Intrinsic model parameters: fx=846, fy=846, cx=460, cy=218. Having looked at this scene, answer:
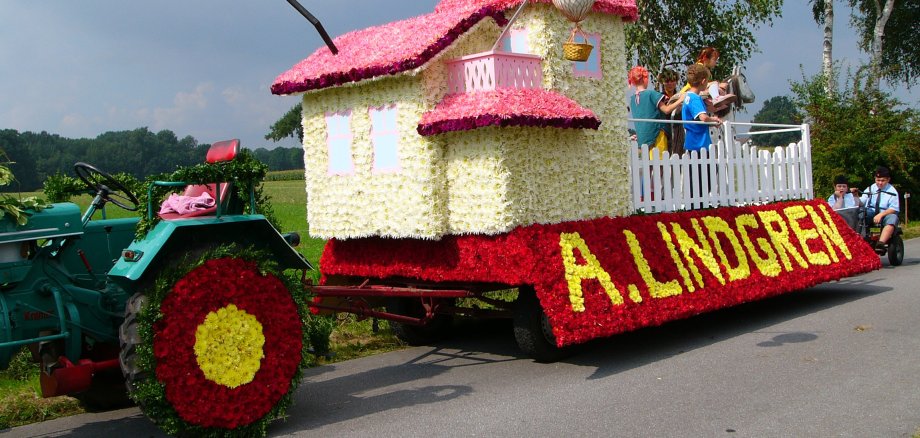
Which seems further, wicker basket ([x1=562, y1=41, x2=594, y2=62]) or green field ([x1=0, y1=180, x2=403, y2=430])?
wicker basket ([x1=562, y1=41, x2=594, y2=62])

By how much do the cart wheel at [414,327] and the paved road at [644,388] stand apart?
188mm

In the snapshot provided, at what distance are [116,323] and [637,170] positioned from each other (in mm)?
4962

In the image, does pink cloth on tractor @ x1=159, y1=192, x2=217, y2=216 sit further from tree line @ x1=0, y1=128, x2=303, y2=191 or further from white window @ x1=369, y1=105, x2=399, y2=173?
white window @ x1=369, y1=105, x2=399, y2=173

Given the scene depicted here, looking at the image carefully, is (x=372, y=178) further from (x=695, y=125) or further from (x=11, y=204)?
(x=695, y=125)

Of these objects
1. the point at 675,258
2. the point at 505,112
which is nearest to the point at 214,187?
the point at 505,112

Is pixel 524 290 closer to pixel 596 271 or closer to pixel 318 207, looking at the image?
pixel 596 271

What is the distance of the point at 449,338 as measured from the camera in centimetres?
880

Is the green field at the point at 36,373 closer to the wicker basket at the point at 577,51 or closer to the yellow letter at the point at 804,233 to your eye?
the wicker basket at the point at 577,51

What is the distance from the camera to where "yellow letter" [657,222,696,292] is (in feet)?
26.1

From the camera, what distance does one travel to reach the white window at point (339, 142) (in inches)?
308

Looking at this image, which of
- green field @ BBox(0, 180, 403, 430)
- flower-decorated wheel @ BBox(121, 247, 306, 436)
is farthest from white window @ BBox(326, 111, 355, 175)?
flower-decorated wheel @ BBox(121, 247, 306, 436)

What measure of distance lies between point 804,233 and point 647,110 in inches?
95.5

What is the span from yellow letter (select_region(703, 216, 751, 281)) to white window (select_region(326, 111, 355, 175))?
374 centimetres

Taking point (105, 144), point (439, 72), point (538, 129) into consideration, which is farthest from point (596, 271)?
point (105, 144)
